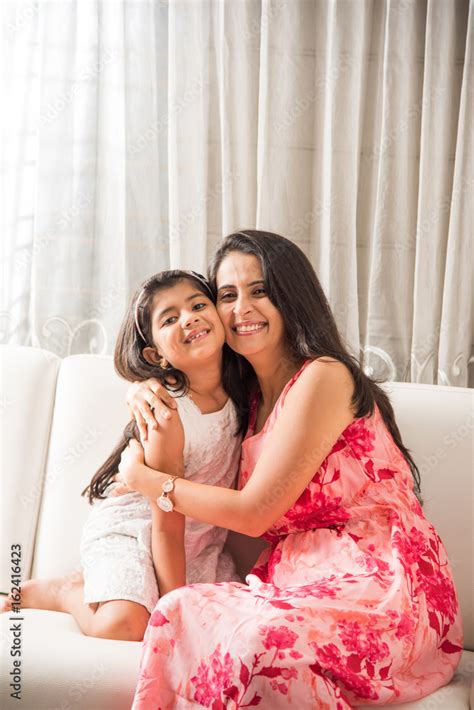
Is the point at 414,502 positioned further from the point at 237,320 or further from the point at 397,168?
the point at 397,168

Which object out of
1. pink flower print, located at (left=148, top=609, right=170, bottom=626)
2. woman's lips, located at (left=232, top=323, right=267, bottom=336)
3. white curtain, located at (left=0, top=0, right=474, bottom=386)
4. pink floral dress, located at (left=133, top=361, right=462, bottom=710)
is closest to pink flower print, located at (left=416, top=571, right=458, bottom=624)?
pink floral dress, located at (left=133, top=361, right=462, bottom=710)

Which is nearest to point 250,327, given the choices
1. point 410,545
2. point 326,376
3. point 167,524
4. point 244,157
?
point 326,376

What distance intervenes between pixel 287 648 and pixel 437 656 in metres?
0.40

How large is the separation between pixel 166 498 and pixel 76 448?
43 centimetres

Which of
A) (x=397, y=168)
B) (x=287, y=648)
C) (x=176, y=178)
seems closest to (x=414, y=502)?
(x=287, y=648)

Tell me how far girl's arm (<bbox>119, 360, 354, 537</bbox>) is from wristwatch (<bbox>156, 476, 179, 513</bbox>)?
11 mm

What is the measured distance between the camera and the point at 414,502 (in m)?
1.66

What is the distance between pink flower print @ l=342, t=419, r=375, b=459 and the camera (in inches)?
64.1

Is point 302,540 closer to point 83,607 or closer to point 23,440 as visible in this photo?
point 83,607

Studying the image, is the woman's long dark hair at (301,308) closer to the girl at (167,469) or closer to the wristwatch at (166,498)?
the girl at (167,469)

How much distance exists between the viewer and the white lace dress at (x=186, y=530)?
1718 millimetres

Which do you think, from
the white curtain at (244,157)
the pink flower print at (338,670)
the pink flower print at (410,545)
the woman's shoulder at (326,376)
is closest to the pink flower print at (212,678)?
the pink flower print at (338,670)

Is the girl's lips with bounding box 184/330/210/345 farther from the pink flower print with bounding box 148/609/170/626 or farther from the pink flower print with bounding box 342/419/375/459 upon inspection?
the pink flower print with bounding box 148/609/170/626

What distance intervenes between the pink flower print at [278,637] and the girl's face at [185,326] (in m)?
0.61
